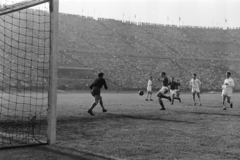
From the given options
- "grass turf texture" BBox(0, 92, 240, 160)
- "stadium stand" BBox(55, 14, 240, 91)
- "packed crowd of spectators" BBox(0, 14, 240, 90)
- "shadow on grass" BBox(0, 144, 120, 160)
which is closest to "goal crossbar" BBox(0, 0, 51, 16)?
"grass turf texture" BBox(0, 92, 240, 160)

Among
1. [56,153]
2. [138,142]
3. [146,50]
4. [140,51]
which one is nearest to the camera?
[56,153]

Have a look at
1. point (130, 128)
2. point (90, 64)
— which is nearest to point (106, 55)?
point (90, 64)

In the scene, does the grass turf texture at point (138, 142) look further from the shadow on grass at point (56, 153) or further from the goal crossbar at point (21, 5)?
the goal crossbar at point (21, 5)

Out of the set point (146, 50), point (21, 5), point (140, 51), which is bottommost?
point (21, 5)

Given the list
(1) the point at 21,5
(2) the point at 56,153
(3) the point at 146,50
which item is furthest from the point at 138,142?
(3) the point at 146,50

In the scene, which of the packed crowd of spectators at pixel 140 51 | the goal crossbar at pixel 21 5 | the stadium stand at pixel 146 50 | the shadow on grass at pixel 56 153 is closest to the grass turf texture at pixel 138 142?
the shadow on grass at pixel 56 153

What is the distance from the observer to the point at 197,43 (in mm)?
66375

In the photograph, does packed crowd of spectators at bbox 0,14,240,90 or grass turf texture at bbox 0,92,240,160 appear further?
packed crowd of spectators at bbox 0,14,240,90

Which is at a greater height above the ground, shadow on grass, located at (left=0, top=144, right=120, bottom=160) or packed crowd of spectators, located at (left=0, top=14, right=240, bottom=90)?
packed crowd of spectators, located at (left=0, top=14, right=240, bottom=90)

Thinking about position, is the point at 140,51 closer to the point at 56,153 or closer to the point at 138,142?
the point at 138,142

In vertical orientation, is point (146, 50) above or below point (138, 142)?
above

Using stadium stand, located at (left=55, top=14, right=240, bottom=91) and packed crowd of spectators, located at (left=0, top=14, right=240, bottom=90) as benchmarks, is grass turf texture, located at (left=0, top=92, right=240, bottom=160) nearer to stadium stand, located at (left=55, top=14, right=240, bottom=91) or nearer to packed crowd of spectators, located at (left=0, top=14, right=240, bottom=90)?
packed crowd of spectators, located at (left=0, top=14, right=240, bottom=90)

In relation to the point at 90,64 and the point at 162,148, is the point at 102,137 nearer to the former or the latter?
the point at 162,148

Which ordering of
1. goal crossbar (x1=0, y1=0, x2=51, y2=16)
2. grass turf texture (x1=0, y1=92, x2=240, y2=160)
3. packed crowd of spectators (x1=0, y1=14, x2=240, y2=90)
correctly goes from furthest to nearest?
packed crowd of spectators (x1=0, y1=14, x2=240, y2=90) → goal crossbar (x1=0, y1=0, x2=51, y2=16) → grass turf texture (x1=0, y1=92, x2=240, y2=160)
